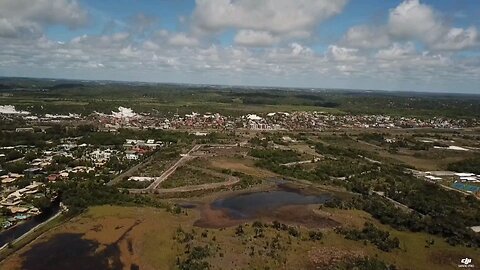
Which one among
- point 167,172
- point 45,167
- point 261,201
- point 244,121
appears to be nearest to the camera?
point 261,201

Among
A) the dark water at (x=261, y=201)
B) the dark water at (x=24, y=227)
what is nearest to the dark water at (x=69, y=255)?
the dark water at (x=24, y=227)

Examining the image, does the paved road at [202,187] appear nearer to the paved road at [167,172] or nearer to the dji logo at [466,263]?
the paved road at [167,172]

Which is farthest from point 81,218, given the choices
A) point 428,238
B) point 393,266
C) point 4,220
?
point 428,238

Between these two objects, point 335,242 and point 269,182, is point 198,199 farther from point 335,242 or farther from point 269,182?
point 335,242

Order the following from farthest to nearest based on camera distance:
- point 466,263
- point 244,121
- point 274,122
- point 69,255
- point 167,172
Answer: point 274,122 → point 244,121 → point 167,172 → point 466,263 → point 69,255

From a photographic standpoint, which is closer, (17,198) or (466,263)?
(466,263)

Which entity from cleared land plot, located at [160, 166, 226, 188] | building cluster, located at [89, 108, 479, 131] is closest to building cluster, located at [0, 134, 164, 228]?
cleared land plot, located at [160, 166, 226, 188]

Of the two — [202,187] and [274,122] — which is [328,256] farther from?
[274,122]

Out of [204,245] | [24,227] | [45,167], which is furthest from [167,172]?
[204,245]
